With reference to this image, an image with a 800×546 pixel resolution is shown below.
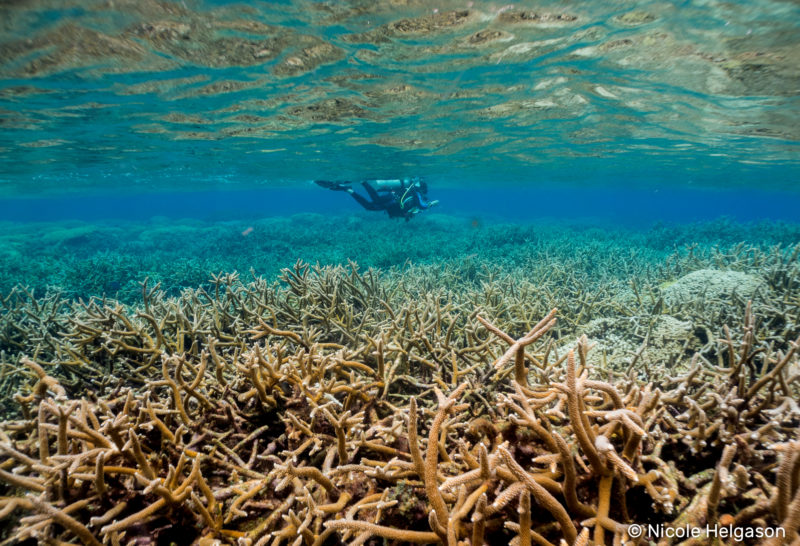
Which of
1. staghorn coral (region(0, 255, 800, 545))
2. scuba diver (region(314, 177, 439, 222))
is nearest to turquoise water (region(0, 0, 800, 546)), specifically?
staghorn coral (region(0, 255, 800, 545))

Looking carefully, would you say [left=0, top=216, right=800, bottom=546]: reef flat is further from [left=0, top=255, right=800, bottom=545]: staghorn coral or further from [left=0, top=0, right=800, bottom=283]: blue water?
[left=0, top=0, right=800, bottom=283]: blue water

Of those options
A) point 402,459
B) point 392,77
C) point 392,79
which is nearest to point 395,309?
point 402,459

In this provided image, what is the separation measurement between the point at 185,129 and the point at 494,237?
15.5 m

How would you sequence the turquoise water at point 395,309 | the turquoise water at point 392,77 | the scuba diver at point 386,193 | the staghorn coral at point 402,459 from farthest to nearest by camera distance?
the scuba diver at point 386,193, the turquoise water at point 392,77, the turquoise water at point 395,309, the staghorn coral at point 402,459

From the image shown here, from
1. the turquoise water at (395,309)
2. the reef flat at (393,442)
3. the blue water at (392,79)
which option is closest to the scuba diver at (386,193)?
the turquoise water at (395,309)

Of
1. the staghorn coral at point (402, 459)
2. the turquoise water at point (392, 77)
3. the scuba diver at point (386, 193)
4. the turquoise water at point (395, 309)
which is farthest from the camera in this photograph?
the scuba diver at point (386, 193)

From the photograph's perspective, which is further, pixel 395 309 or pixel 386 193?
pixel 386 193

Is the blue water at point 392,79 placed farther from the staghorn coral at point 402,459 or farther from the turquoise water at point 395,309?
the staghorn coral at point 402,459

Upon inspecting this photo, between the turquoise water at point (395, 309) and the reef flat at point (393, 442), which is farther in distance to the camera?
the turquoise water at point (395, 309)

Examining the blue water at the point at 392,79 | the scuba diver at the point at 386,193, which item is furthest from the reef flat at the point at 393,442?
the scuba diver at the point at 386,193

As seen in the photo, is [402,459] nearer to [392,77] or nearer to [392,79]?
Answer: [392,77]

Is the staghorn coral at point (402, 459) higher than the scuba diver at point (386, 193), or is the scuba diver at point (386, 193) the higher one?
the scuba diver at point (386, 193)

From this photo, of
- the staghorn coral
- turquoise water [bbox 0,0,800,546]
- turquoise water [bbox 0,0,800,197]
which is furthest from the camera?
turquoise water [bbox 0,0,800,197]

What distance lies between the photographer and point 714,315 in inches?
189
